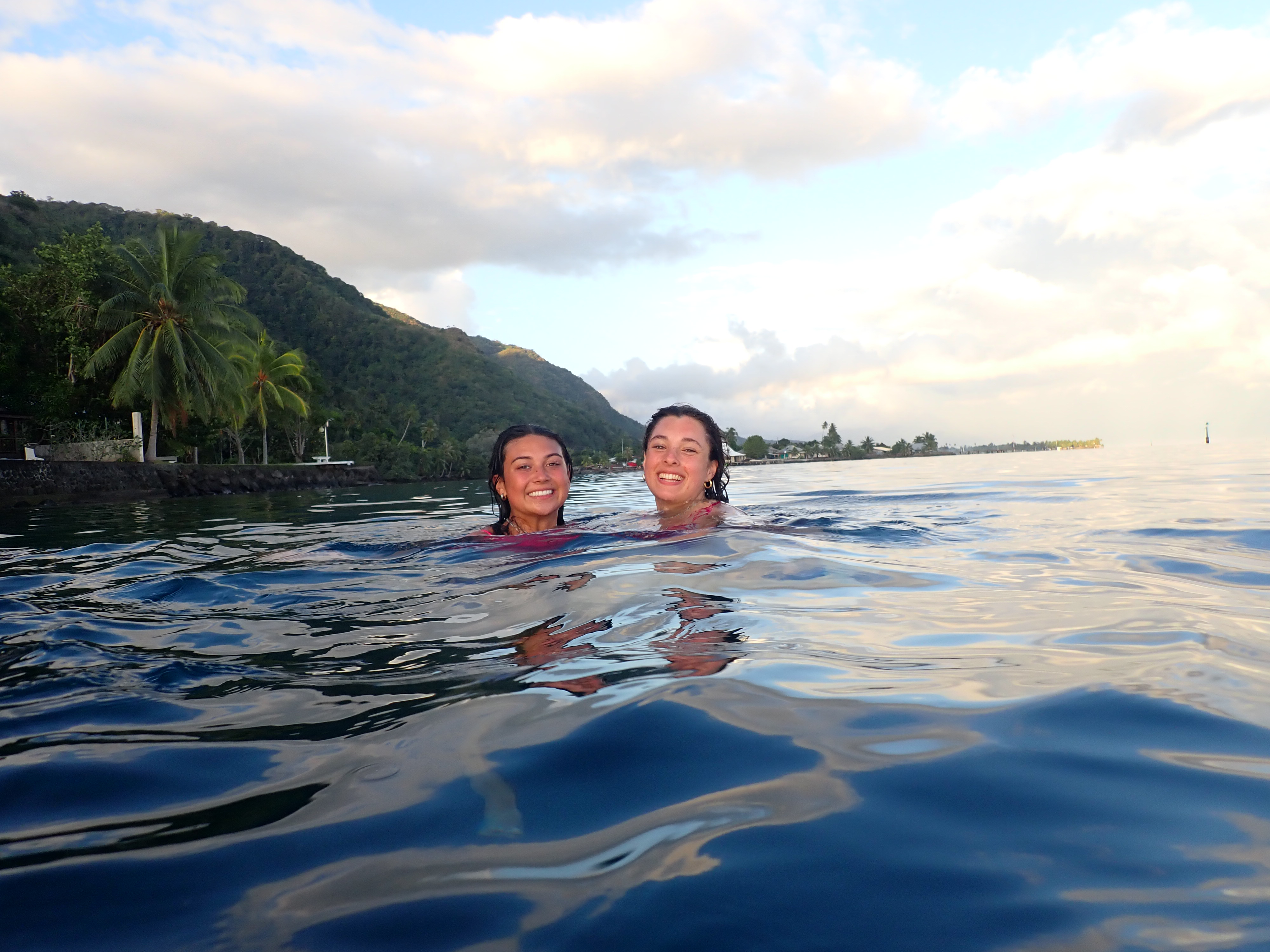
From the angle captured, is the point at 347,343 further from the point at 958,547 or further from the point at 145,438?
Answer: the point at 958,547

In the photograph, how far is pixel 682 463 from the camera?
19.0 feet

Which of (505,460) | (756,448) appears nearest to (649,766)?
(505,460)

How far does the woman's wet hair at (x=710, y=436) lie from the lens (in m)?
5.93

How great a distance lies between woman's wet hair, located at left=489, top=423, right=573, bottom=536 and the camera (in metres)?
5.56

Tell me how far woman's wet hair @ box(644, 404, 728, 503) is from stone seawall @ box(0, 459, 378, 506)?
58.2ft

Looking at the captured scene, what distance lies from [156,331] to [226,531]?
19.7 m

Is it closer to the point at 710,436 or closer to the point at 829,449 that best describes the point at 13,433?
the point at 710,436

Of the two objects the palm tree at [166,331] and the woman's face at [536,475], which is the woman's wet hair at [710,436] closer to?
the woman's face at [536,475]

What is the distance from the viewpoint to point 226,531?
9.22m

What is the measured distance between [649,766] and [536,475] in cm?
399

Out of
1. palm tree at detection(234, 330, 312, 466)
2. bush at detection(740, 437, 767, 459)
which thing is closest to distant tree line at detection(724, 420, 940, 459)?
bush at detection(740, 437, 767, 459)

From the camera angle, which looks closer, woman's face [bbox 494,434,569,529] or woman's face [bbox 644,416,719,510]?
woman's face [bbox 494,434,569,529]

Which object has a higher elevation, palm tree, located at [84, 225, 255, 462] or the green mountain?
the green mountain

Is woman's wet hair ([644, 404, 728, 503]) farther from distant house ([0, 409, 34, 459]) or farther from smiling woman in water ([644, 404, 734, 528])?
distant house ([0, 409, 34, 459])
